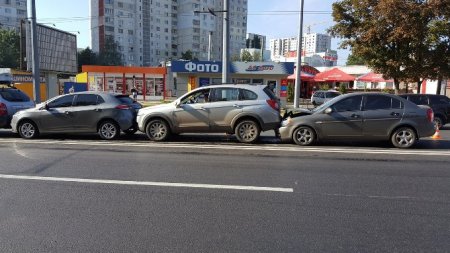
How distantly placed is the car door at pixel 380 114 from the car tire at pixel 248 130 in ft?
9.32

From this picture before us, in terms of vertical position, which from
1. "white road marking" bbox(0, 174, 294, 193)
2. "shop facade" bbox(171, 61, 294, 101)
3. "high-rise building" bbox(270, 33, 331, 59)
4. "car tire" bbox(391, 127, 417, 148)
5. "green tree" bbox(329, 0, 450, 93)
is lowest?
"white road marking" bbox(0, 174, 294, 193)

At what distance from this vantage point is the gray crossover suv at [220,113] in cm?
1062

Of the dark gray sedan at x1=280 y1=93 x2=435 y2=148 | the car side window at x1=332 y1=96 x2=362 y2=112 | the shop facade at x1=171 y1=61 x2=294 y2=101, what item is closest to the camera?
the dark gray sedan at x1=280 y1=93 x2=435 y2=148

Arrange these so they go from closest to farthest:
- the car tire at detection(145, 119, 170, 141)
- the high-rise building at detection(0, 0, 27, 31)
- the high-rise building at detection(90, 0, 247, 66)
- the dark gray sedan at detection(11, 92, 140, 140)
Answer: the car tire at detection(145, 119, 170, 141), the dark gray sedan at detection(11, 92, 140, 140), the high-rise building at detection(0, 0, 27, 31), the high-rise building at detection(90, 0, 247, 66)

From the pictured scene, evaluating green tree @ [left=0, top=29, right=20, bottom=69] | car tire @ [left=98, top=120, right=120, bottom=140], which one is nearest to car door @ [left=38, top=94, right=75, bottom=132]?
car tire @ [left=98, top=120, right=120, bottom=140]

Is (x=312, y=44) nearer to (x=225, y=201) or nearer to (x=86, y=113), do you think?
(x=86, y=113)

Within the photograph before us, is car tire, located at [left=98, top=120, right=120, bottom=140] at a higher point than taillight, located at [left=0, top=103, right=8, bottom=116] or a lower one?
lower

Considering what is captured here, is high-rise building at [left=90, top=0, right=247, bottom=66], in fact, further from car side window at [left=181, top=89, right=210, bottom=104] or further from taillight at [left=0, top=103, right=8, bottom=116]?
car side window at [left=181, top=89, right=210, bottom=104]

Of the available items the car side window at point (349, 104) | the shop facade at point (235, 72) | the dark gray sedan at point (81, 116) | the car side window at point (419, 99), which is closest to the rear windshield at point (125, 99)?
the dark gray sedan at point (81, 116)

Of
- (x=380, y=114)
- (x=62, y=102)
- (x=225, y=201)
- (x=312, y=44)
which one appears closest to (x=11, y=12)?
(x=312, y=44)

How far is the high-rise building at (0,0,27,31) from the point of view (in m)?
89.9

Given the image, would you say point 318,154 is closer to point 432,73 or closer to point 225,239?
point 225,239

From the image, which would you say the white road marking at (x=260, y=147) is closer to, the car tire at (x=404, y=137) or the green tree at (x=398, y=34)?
the car tire at (x=404, y=137)

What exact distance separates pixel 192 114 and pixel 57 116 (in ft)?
13.8
